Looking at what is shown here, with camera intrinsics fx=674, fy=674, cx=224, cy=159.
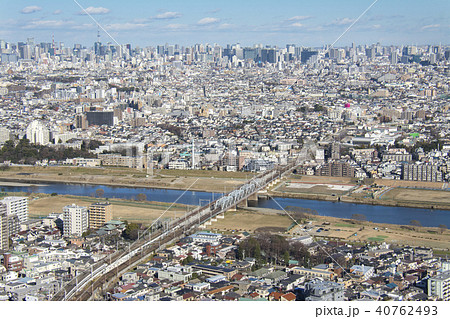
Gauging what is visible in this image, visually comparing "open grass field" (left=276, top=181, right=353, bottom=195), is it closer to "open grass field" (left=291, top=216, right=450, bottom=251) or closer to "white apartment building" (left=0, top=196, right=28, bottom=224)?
"open grass field" (left=291, top=216, right=450, bottom=251)

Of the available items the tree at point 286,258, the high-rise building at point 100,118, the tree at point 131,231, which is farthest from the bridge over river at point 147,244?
the high-rise building at point 100,118

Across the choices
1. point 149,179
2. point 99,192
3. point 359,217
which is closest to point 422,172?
point 359,217

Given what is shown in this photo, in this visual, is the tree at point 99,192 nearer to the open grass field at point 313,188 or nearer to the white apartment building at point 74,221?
the open grass field at point 313,188

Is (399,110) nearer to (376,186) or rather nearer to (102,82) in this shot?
(376,186)

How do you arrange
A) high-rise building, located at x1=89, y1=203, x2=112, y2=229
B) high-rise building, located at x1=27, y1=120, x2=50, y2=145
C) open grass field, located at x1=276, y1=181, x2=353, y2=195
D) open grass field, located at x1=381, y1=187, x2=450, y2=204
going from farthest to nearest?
high-rise building, located at x1=27, y1=120, x2=50, y2=145 < open grass field, located at x1=276, y1=181, x2=353, y2=195 < open grass field, located at x1=381, y1=187, x2=450, y2=204 < high-rise building, located at x1=89, y1=203, x2=112, y2=229

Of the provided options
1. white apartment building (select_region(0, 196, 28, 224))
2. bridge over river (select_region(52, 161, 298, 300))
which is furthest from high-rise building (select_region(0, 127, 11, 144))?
white apartment building (select_region(0, 196, 28, 224))

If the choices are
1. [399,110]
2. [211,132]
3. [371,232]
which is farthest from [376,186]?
[399,110]

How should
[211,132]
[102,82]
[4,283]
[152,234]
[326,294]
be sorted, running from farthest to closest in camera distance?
[102,82], [211,132], [152,234], [4,283], [326,294]
